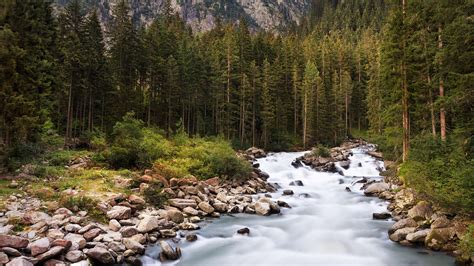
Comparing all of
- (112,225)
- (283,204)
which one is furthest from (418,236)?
(112,225)

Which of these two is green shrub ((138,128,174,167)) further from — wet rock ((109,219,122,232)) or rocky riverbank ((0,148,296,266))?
wet rock ((109,219,122,232))

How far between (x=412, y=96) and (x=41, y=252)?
23.3m

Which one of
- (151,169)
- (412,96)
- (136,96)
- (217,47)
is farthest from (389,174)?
(217,47)

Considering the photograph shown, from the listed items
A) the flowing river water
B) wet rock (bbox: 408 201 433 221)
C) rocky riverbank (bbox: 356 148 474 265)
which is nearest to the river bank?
the flowing river water

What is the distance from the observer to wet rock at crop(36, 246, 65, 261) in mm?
11961

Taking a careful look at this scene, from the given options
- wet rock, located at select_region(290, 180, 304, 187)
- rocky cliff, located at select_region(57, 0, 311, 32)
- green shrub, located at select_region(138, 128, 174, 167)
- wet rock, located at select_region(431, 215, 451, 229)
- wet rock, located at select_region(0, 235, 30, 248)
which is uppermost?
rocky cliff, located at select_region(57, 0, 311, 32)

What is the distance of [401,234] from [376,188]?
10684mm

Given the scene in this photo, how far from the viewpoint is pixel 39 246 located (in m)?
12.4

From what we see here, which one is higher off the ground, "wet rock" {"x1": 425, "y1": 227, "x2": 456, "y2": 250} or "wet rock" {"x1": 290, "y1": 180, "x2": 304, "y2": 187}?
"wet rock" {"x1": 290, "y1": 180, "x2": 304, "y2": 187}

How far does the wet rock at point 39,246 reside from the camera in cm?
1214

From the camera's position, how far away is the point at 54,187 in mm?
19531

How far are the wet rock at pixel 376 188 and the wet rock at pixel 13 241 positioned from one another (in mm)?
22047

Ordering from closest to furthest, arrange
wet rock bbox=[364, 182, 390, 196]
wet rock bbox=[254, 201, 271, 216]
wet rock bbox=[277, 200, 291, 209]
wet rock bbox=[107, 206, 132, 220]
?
wet rock bbox=[107, 206, 132, 220] < wet rock bbox=[254, 201, 271, 216] < wet rock bbox=[277, 200, 291, 209] < wet rock bbox=[364, 182, 390, 196]

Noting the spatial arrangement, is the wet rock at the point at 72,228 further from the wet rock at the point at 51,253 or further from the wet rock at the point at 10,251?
the wet rock at the point at 10,251
